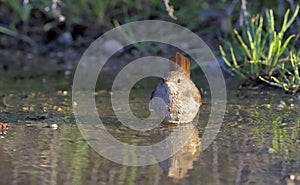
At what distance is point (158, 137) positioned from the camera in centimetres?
383

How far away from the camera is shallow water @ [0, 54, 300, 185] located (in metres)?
3.09

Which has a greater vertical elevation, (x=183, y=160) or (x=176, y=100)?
(x=176, y=100)

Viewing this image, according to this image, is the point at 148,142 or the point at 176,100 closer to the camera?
the point at 148,142

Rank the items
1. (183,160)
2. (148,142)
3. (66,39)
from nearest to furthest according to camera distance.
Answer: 1. (183,160)
2. (148,142)
3. (66,39)

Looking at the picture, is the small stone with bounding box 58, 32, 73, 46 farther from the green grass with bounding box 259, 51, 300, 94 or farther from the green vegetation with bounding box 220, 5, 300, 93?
the green grass with bounding box 259, 51, 300, 94

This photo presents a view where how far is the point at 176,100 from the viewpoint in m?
4.05

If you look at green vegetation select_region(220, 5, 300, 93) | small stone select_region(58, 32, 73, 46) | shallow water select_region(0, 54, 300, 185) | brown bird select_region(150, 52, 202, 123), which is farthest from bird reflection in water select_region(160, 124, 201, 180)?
small stone select_region(58, 32, 73, 46)

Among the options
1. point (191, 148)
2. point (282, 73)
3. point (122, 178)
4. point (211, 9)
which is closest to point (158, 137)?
point (191, 148)

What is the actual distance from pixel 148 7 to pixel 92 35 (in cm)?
65

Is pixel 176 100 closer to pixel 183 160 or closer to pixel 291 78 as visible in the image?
pixel 183 160

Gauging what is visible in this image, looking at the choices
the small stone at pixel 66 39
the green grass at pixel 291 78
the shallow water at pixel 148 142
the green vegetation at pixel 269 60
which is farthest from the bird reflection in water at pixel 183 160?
the small stone at pixel 66 39

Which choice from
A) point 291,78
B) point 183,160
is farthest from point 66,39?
point 183,160

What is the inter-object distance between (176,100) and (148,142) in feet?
1.42

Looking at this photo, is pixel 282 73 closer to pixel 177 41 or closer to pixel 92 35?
pixel 177 41
